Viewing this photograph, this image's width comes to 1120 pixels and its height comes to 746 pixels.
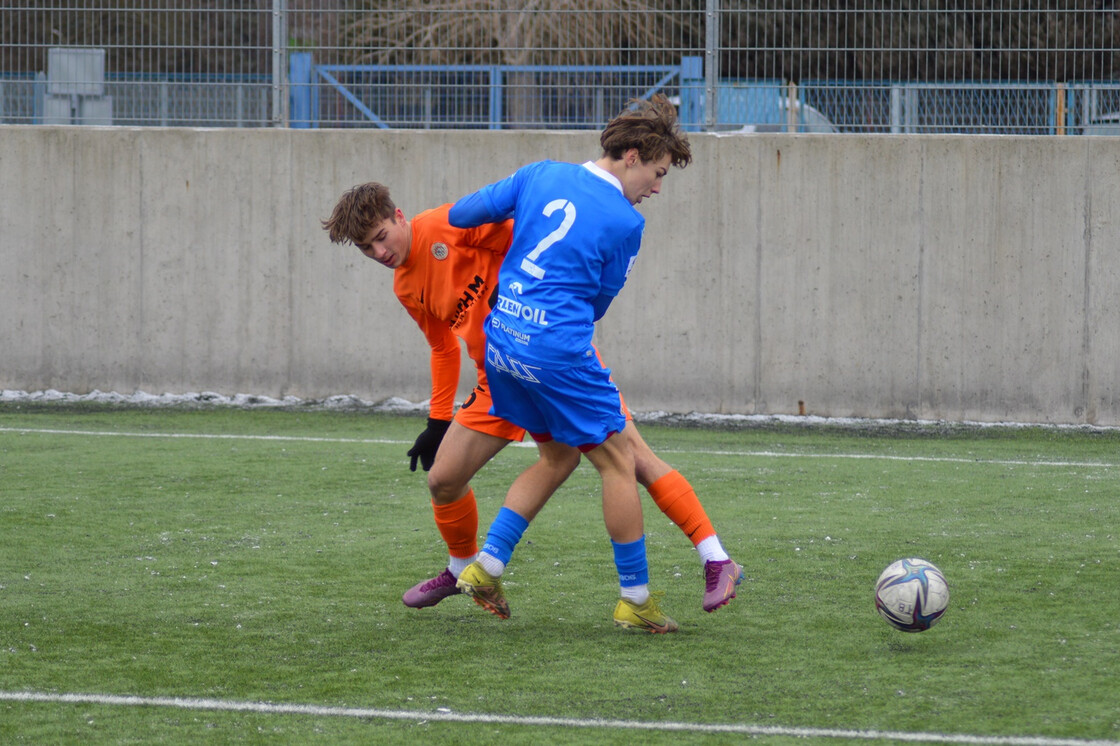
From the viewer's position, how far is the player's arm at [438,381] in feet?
15.6

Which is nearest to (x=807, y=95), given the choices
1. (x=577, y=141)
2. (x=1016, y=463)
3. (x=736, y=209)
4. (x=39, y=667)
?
(x=736, y=209)

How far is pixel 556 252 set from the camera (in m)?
4.12

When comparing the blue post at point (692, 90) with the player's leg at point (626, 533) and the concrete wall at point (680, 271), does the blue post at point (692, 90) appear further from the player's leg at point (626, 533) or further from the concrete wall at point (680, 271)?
the player's leg at point (626, 533)

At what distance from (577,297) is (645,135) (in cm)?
56

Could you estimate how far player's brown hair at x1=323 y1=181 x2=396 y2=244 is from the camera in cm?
438

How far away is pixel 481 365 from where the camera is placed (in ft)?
15.2

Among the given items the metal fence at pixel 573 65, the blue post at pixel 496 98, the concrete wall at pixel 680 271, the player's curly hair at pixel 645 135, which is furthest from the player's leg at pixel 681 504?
the blue post at pixel 496 98

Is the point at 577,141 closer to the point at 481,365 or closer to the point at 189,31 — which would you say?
the point at 189,31

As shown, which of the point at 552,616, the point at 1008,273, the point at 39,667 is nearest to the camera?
the point at 39,667

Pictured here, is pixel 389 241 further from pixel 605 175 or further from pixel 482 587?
pixel 482 587

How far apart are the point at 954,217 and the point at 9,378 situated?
25.9 ft

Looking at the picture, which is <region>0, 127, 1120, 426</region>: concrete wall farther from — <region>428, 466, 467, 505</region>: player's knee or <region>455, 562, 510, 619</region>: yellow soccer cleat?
<region>455, 562, 510, 619</region>: yellow soccer cleat

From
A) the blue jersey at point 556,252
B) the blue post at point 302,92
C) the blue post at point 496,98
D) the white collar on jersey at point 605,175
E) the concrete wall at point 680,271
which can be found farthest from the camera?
the blue post at point 302,92

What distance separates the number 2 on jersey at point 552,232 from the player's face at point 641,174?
0.80ft
